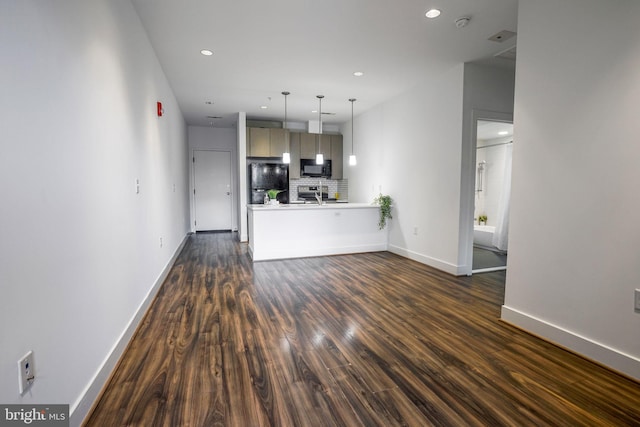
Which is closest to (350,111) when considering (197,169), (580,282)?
(197,169)

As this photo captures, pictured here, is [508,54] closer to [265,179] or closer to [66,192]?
[66,192]

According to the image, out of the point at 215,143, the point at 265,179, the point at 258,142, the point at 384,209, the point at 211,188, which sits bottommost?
the point at 384,209

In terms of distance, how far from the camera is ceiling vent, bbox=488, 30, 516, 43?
9.97 ft

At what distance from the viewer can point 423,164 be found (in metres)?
4.57

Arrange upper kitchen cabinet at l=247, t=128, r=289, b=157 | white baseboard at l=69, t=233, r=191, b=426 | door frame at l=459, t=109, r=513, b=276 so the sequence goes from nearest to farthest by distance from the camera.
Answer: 1. white baseboard at l=69, t=233, r=191, b=426
2. door frame at l=459, t=109, r=513, b=276
3. upper kitchen cabinet at l=247, t=128, r=289, b=157

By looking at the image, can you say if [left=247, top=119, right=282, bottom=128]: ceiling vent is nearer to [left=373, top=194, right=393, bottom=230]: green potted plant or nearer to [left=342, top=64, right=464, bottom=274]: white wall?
[left=342, top=64, right=464, bottom=274]: white wall

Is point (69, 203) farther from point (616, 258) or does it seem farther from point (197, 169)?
point (197, 169)

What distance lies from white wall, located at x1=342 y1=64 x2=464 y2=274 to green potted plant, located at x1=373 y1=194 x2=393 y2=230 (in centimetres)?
10

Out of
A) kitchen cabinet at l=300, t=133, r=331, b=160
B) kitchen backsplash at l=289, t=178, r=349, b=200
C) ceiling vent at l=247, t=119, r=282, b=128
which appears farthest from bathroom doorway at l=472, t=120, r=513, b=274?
ceiling vent at l=247, t=119, r=282, b=128

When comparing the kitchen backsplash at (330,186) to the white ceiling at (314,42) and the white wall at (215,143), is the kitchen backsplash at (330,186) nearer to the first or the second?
the white wall at (215,143)

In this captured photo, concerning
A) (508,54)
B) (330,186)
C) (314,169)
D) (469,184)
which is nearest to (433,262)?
(469,184)

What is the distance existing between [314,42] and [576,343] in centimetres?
347

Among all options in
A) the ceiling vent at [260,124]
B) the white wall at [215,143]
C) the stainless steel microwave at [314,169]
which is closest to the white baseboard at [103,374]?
the stainless steel microwave at [314,169]

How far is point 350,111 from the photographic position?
6.32m
